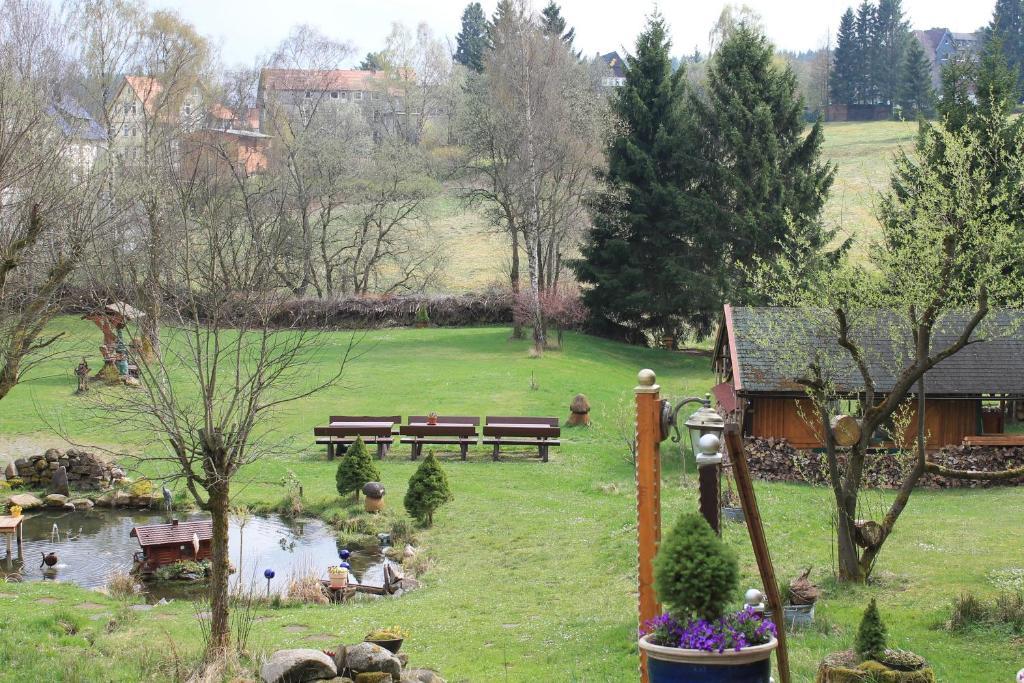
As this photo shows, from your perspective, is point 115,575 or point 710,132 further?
point 710,132

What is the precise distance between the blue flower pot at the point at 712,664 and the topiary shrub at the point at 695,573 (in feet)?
0.91

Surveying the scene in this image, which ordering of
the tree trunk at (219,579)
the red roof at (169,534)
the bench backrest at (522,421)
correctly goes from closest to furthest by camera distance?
the tree trunk at (219,579), the red roof at (169,534), the bench backrest at (522,421)

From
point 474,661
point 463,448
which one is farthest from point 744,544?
point 463,448

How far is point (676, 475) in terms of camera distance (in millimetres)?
23531

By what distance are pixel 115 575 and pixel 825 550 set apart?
38.2ft

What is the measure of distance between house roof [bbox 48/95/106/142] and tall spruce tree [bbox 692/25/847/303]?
Answer: 24.3 m

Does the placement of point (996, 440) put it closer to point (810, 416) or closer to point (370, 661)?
point (810, 416)

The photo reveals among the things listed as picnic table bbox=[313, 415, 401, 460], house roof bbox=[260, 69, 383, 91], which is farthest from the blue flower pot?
house roof bbox=[260, 69, 383, 91]

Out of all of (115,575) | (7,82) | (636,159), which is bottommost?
(115,575)


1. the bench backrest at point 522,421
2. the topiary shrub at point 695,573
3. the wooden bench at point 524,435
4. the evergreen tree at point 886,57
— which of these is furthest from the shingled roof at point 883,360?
the evergreen tree at point 886,57

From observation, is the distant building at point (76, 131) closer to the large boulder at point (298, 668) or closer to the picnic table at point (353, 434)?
the picnic table at point (353, 434)

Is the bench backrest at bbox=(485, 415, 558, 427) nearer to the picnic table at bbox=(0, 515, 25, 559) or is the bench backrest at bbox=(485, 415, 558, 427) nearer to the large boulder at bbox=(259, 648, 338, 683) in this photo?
the picnic table at bbox=(0, 515, 25, 559)

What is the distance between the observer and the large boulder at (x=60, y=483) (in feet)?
74.4

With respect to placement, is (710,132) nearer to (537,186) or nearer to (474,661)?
(537,186)
